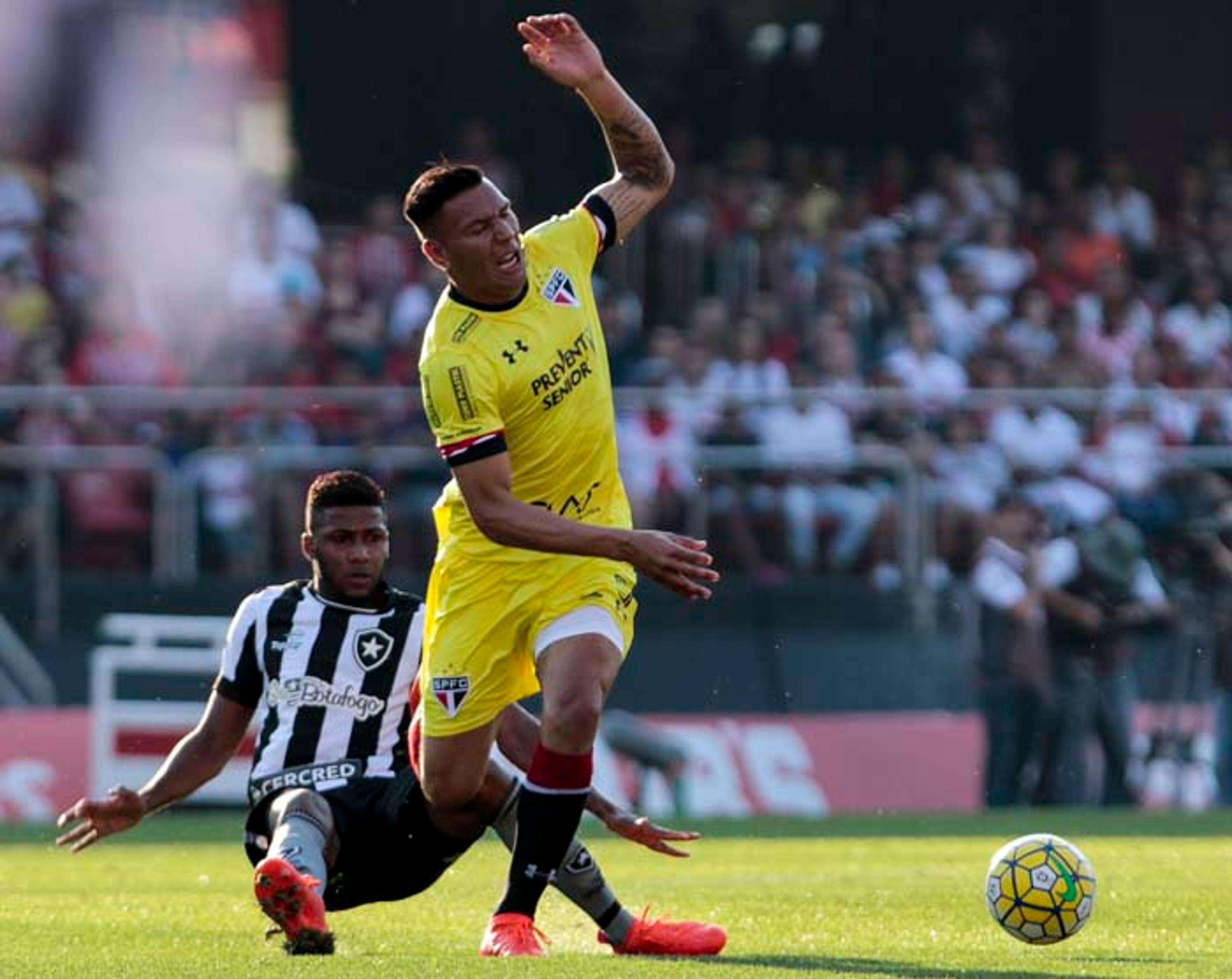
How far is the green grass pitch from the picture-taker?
7.08 m

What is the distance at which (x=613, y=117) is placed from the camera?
8.16 meters

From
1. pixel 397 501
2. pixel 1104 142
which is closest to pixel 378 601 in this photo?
pixel 397 501

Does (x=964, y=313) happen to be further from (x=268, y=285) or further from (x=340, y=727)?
(x=340, y=727)

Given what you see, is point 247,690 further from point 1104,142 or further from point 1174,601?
point 1104,142

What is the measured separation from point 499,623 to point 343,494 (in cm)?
72

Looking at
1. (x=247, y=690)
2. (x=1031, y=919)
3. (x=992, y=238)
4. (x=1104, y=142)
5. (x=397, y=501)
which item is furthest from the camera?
(x=1104, y=142)

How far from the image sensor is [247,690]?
8141 mm

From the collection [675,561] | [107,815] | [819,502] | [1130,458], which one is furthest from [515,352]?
[1130,458]

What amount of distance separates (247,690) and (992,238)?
13.6 metres

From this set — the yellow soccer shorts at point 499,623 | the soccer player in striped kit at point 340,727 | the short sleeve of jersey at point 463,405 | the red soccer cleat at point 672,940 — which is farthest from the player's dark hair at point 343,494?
the red soccer cleat at point 672,940

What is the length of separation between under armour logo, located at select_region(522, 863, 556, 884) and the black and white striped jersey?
825 mm

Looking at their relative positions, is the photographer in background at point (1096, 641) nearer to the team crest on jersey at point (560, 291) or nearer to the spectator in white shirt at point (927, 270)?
the spectator in white shirt at point (927, 270)

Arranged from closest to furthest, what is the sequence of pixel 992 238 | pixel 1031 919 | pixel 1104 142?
pixel 1031 919 < pixel 992 238 < pixel 1104 142

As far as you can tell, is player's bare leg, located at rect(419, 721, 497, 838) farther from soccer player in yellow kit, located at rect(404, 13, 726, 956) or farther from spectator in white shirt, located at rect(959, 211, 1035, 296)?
spectator in white shirt, located at rect(959, 211, 1035, 296)
